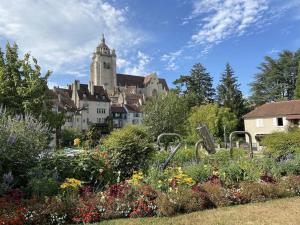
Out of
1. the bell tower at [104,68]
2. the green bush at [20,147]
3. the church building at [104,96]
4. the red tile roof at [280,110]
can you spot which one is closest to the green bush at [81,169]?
the green bush at [20,147]

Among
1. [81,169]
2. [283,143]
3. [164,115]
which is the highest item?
[164,115]

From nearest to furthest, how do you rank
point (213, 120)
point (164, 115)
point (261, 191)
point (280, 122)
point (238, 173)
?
point (261, 191) → point (238, 173) → point (164, 115) → point (280, 122) → point (213, 120)

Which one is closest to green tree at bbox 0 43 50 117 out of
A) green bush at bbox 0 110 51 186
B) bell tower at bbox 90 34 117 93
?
→ green bush at bbox 0 110 51 186

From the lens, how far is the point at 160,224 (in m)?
6.41

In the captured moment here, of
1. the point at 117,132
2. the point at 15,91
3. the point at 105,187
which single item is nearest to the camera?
the point at 105,187

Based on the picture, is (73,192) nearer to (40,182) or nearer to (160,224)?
(40,182)

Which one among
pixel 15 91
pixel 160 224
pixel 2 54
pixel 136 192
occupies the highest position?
pixel 2 54

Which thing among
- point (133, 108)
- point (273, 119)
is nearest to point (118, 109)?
point (133, 108)

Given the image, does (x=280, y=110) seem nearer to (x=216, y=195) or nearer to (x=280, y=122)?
(x=280, y=122)

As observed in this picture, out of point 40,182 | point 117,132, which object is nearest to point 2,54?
point 117,132

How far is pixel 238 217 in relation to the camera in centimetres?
678

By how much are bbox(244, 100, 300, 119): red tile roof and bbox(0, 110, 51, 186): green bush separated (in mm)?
36440

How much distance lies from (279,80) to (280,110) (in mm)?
24972

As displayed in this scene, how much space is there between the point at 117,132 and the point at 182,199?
381cm
